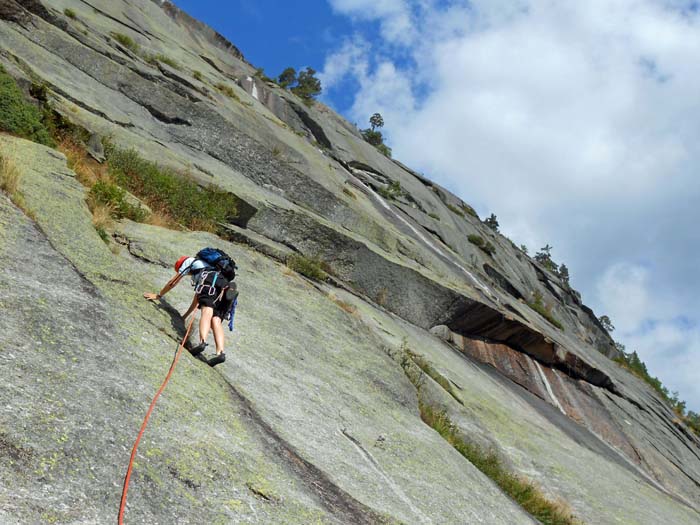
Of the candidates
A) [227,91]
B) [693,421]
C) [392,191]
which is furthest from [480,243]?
[227,91]

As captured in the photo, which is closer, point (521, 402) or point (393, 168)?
point (521, 402)

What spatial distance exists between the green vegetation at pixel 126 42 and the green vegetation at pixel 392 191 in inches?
494

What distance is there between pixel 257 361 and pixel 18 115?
6931 mm

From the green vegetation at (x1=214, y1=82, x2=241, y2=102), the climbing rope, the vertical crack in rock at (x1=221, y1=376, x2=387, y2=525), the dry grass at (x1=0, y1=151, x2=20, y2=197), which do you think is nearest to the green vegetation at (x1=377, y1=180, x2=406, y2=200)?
the green vegetation at (x1=214, y1=82, x2=241, y2=102)

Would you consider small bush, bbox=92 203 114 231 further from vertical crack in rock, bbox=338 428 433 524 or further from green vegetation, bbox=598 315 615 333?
green vegetation, bbox=598 315 615 333

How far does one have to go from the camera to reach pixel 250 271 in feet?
39.4

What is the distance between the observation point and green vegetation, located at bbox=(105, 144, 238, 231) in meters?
12.8

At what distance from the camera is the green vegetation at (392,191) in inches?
1185

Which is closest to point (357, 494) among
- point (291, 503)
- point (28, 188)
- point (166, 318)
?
point (291, 503)

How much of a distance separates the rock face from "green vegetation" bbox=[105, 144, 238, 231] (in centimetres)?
64

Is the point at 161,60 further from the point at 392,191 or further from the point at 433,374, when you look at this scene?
the point at 433,374

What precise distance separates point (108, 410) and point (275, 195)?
13.8 m

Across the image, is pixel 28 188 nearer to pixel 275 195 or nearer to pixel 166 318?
pixel 166 318

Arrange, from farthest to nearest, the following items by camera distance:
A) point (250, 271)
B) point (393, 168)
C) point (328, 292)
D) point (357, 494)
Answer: point (393, 168) < point (328, 292) < point (250, 271) < point (357, 494)
